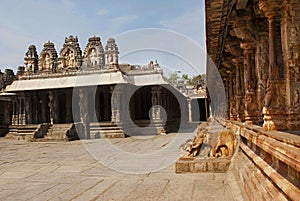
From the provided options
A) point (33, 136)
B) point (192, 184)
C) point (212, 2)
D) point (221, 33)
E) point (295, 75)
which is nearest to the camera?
point (295, 75)

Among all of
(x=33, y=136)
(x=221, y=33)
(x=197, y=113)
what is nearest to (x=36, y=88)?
(x=33, y=136)

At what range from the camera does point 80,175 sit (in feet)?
24.0

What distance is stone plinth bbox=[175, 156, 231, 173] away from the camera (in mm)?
6660

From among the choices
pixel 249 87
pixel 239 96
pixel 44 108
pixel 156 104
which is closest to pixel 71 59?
pixel 44 108

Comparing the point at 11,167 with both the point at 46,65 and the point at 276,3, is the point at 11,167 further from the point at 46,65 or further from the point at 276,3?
the point at 46,65

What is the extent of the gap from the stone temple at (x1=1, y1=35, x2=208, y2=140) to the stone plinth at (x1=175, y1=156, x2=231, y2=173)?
41.4ft

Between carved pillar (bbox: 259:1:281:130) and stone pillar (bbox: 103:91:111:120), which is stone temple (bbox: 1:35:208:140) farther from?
carved pillar (bbox: 259:1:281:130)

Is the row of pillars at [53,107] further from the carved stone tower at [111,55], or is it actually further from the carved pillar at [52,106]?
the carved stone tower at [111,55]

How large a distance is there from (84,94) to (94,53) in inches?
171

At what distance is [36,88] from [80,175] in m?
15.4

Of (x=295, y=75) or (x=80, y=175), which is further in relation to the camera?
(x=80, y=175)

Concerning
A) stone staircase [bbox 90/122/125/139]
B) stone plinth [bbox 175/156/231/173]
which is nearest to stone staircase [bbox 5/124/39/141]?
stone staircase [bbox 90/122/125/139]

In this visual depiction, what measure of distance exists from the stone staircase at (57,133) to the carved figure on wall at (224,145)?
1328 centimetres

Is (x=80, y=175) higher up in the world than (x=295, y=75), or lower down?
lower down
